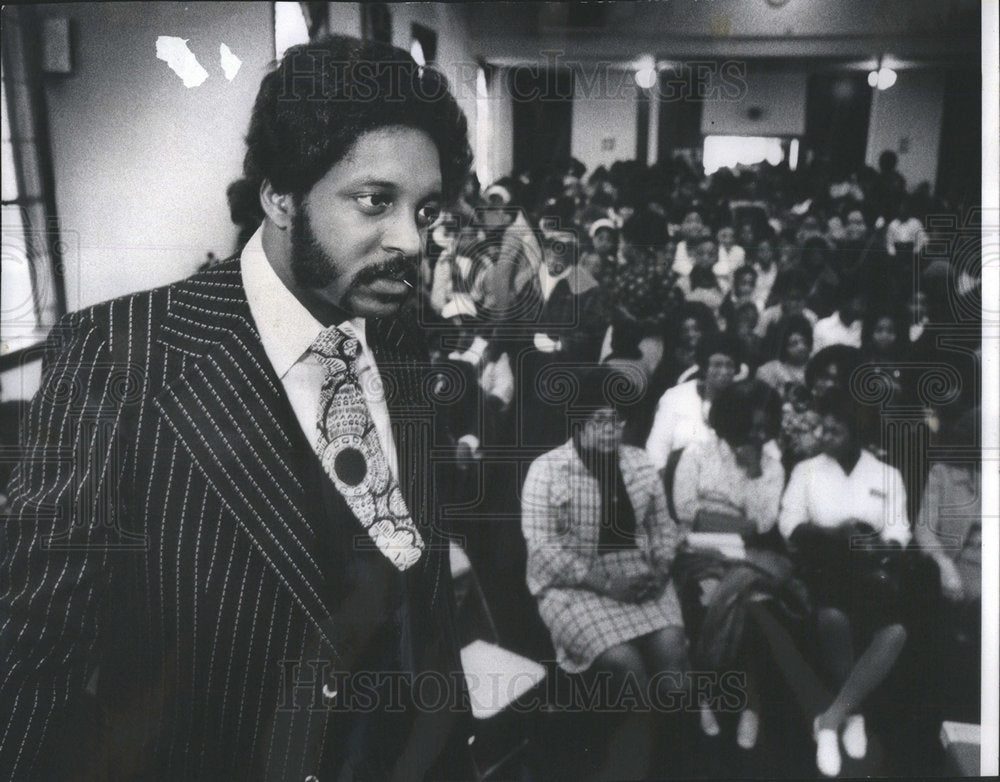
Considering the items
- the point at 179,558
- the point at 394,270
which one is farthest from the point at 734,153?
the point at 179,558

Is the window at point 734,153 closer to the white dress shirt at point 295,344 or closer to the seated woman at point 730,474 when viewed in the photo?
the seated woman at point 730,474

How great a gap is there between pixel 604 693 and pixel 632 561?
0.35m

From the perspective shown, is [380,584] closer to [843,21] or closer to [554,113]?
[554,113]

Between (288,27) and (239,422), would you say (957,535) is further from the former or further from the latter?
(288,27)

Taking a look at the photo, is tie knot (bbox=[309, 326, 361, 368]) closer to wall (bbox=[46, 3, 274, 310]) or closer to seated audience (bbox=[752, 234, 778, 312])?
wall (bbox=[46, 3, 274, 310])

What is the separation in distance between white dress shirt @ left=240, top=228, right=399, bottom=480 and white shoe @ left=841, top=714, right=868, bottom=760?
1.38 metres

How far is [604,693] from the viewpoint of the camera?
227 cm

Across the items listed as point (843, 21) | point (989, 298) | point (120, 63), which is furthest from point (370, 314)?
point (989, 298)

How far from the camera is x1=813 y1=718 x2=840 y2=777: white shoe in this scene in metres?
2.29

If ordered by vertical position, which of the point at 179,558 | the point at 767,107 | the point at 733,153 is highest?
the point at 767,107

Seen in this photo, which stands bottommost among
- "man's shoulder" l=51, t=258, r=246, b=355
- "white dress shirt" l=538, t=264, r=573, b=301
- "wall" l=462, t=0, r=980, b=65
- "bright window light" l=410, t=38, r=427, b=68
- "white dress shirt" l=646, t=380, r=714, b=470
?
"white dress shirt" l=646, t=380, r=714, b=470

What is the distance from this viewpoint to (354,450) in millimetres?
2225

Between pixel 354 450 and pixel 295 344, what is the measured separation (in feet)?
1.00

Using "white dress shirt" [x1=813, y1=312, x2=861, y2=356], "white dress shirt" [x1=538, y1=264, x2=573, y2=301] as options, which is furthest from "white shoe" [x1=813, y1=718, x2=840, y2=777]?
"white dress shirt" [x1=538, y1=264, x2=573, y2=301]
